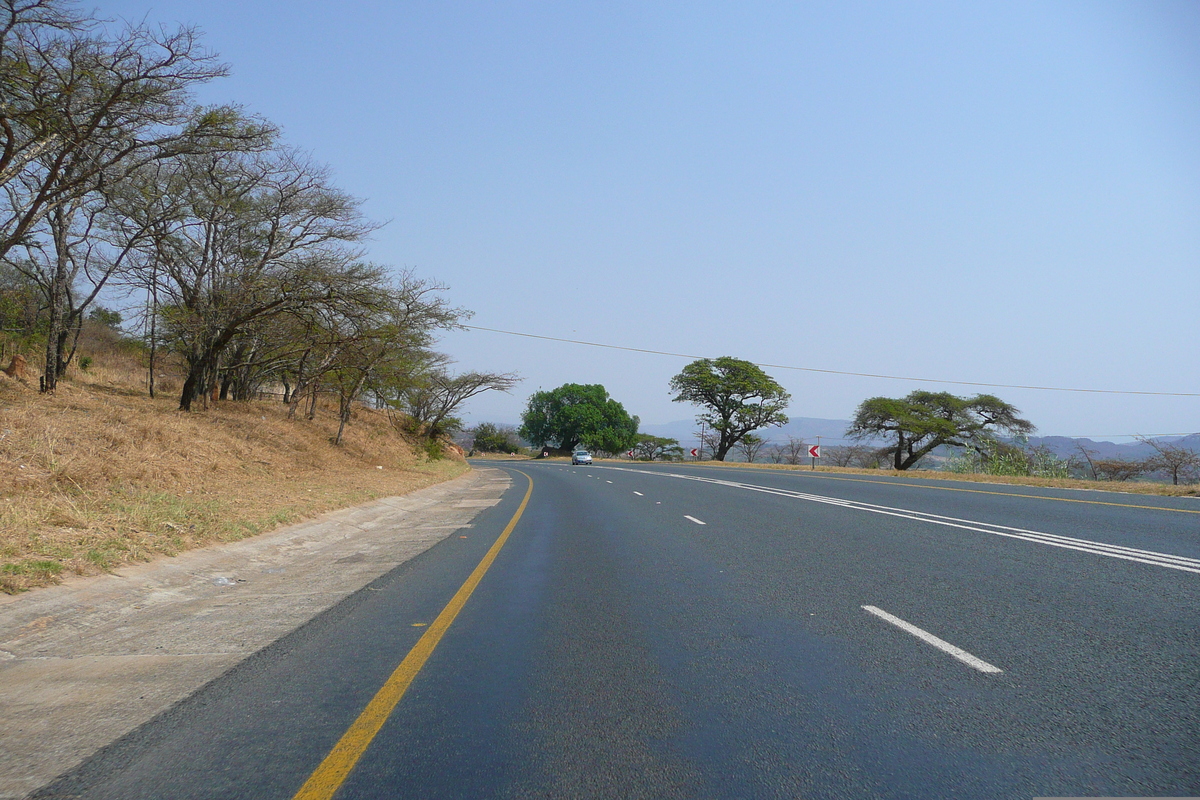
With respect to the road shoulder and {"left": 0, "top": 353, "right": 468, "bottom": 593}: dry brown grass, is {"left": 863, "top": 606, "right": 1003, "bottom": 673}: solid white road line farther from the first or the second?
{"left": 0, "top": 353, "right": 468, "bottom": 593}: dry brown grass

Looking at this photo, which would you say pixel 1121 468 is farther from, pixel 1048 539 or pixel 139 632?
pixel 139 632

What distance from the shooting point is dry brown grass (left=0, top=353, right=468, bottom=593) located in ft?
28.2

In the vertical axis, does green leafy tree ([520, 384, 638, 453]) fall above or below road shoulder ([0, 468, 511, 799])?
above

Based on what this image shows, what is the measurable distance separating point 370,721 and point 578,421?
9861cm

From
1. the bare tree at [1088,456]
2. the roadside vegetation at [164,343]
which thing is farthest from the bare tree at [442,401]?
the bare tree at [1088,456]

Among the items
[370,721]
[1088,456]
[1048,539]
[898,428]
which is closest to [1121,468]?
[1088,456]

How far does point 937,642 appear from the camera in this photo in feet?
19.0

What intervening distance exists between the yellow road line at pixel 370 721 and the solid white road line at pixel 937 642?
3783 millimetres

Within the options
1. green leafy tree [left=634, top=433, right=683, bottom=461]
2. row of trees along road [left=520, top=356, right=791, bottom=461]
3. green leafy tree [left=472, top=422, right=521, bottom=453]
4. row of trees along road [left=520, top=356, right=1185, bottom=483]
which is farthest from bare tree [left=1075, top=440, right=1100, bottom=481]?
green leafy tree [left=472, top=422, right=521, bottom=453]

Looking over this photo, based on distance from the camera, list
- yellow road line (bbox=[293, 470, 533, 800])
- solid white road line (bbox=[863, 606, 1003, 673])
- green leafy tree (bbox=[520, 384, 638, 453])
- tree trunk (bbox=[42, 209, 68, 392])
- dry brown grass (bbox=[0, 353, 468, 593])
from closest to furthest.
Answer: yellow road line (bbox=[293, 470, 533, 800]) → solid white road line (bbox=[863, 606, 1003, 673]) → dry brown grass (bbox=[0, 353, 468, 593]) → tree trunk (bbox=[42, 209, 68, 392]) → green leafy tree (bbox=[520, 384, 638, 453])

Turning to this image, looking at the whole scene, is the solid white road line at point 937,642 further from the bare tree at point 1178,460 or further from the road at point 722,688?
the bare tree at point 1178,460

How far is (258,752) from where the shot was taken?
3.88 metres

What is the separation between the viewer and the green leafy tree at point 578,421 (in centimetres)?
10275

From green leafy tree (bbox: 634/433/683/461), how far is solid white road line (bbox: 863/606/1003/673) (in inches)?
3776
